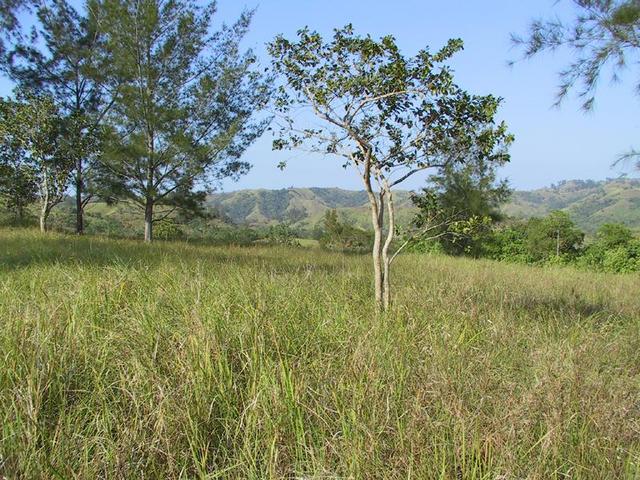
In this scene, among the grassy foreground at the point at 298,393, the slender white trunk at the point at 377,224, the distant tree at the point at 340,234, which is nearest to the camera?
the grassy foreground at the point at 298,393

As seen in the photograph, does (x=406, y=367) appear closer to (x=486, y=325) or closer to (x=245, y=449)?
(x=245, y=449)

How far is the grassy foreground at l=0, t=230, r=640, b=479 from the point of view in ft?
6.91

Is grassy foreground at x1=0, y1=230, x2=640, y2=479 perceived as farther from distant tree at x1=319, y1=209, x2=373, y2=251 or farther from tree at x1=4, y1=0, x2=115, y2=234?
distant tree at x1=319, y1=209, x2=373, y2=251

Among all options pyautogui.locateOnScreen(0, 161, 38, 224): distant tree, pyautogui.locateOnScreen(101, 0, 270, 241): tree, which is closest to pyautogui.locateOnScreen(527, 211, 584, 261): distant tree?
pyautogui.locateOnScreen(101, 0, 270, 241): tree

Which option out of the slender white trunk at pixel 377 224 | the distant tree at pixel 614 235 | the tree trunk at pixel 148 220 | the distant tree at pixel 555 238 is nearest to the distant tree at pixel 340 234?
the distant tree at pixel 555 238

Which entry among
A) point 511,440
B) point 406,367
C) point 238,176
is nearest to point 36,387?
point 406,367

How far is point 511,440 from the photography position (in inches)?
83.3

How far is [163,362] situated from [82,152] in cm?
1675

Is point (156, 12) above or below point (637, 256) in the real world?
above

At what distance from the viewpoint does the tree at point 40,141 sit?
16.6 meters

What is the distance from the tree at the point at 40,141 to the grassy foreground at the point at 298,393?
14999 mm

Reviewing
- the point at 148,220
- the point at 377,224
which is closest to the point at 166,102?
the point at 148,220

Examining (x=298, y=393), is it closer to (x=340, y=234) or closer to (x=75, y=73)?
(x=75, y=73)

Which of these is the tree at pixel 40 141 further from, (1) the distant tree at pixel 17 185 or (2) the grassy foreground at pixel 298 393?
(2) the grassy foreground at pixel 298 393
